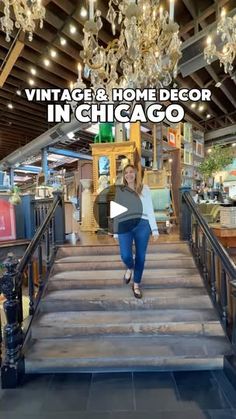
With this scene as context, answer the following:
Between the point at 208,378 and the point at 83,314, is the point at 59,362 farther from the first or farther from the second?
the point at 208,378

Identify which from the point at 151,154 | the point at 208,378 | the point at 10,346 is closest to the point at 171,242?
the point at 208,378

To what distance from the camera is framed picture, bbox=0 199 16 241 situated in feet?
13.7

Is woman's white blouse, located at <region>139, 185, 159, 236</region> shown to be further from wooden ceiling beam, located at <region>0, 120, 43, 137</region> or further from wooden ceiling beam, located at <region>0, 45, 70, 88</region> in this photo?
wooden ceiling beam, located at <region>0, 120, 43, 137</region>

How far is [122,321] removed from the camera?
105 inches

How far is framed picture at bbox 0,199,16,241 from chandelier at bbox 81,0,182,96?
7.65 ft

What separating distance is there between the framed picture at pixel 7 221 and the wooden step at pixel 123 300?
1.67 meters

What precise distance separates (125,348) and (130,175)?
1.61 metres

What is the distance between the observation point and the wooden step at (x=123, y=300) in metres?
2.83

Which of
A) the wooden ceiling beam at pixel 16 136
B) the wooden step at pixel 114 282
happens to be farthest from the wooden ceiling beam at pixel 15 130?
the wooden step at pixel 114 282

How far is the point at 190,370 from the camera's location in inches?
89.7

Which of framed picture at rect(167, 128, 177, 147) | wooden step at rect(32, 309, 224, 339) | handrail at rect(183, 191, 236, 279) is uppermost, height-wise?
framed picture at rect(167, 128, 177, 147)

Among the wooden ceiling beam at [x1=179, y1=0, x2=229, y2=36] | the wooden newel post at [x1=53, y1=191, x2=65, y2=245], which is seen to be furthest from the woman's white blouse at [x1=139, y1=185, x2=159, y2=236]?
the wooden ceiling beam at [x1=179, y1=0, x2=229, y2=36]

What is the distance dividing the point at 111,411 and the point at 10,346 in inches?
37.3

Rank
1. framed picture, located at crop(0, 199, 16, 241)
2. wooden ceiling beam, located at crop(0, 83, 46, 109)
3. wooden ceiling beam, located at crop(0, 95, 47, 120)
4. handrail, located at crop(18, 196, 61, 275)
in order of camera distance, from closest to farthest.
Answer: handrail, located at crop(18, 196, 61, 275) < framed picture, located at crop(0, 199, 16, 241) < wooden ceiling beam, located at crop(0, 83, 46, 109) < wooden ceiling beam, located at crop(0, 95, 47, 120)
